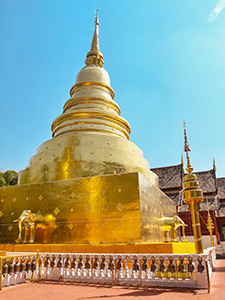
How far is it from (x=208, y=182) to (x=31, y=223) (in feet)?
66.4

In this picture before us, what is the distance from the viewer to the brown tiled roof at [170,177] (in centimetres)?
2454

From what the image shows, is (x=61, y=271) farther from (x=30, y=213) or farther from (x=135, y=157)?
(x=135, y=157)

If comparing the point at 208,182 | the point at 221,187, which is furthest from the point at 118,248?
the point at 221,187

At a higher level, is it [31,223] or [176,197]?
[176,197]

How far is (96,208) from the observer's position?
369 inches

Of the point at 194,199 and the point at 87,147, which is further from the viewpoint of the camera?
the point at 87,147

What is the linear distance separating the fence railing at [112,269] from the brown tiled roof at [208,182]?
63.4 feet

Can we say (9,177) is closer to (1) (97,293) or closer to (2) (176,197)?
(2) (176,197)

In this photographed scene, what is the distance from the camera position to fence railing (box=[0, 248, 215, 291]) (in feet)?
17.6

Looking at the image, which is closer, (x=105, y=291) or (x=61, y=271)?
(x=105, y=291)

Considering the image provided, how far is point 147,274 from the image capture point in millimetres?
5801

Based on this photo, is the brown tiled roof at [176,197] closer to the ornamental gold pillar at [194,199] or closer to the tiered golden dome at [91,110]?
the tiered golden dome at [91,110]

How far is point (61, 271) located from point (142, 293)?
8.13 ft

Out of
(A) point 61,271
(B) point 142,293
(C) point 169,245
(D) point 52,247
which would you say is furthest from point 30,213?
(B) point 142,293
